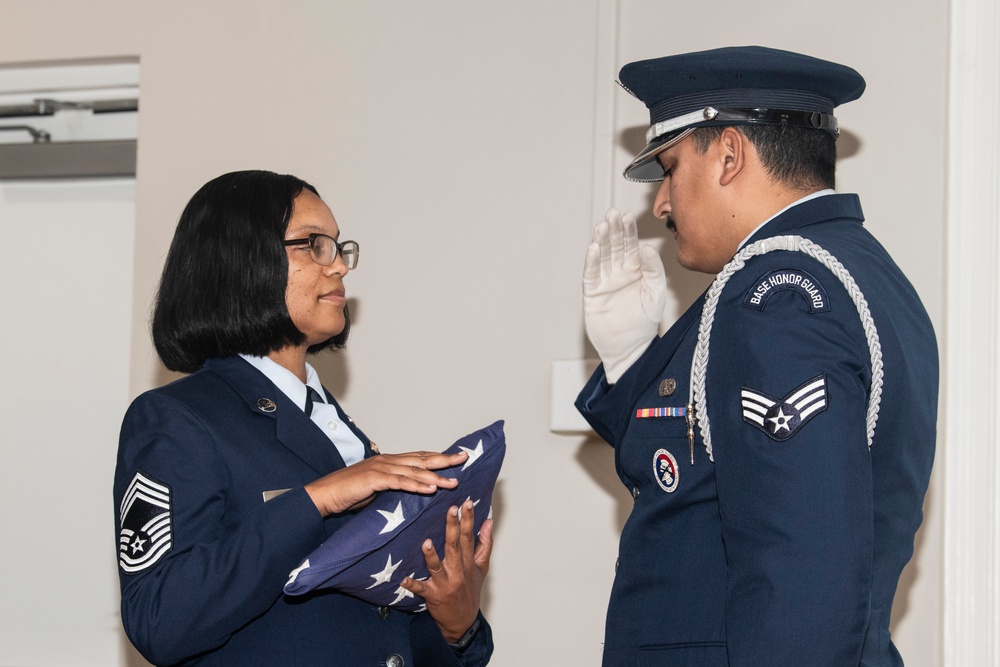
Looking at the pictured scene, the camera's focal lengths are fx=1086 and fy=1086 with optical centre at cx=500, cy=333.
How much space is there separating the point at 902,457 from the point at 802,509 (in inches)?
9.5

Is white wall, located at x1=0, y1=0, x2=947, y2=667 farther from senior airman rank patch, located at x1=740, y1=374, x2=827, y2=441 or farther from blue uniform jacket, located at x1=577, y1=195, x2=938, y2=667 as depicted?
senior airman rank patch, located at x1=740, y1=374, x2=827, y2=441

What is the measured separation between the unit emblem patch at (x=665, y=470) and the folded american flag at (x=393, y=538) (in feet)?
0.70

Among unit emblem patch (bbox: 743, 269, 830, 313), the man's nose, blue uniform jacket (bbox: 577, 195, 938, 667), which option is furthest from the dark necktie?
unit emblem patch (bbox: 743, 269, 830, 313)

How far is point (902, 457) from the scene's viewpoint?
1.27 meters

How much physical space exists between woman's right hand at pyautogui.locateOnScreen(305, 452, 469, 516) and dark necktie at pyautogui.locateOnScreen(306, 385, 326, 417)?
217 millimetres

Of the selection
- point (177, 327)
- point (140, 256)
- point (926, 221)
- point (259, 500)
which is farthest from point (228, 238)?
point (926, 221)

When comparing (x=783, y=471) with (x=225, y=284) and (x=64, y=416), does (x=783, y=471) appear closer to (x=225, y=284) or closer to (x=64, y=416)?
(x=225, y=284)

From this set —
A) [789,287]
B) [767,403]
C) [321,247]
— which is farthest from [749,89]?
[321,247]

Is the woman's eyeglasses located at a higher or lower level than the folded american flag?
higher

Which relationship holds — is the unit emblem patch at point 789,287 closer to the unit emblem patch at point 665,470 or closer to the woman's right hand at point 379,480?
the unit emblem patch at point 665,470

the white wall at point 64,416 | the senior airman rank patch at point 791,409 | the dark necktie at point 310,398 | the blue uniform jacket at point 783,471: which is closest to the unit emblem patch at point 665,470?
the blue uniform jacket at point 783,471

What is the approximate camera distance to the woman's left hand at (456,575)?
1.43 meters

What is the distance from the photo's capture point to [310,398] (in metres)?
1.60

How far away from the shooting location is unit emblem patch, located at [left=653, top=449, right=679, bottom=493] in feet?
4.34
